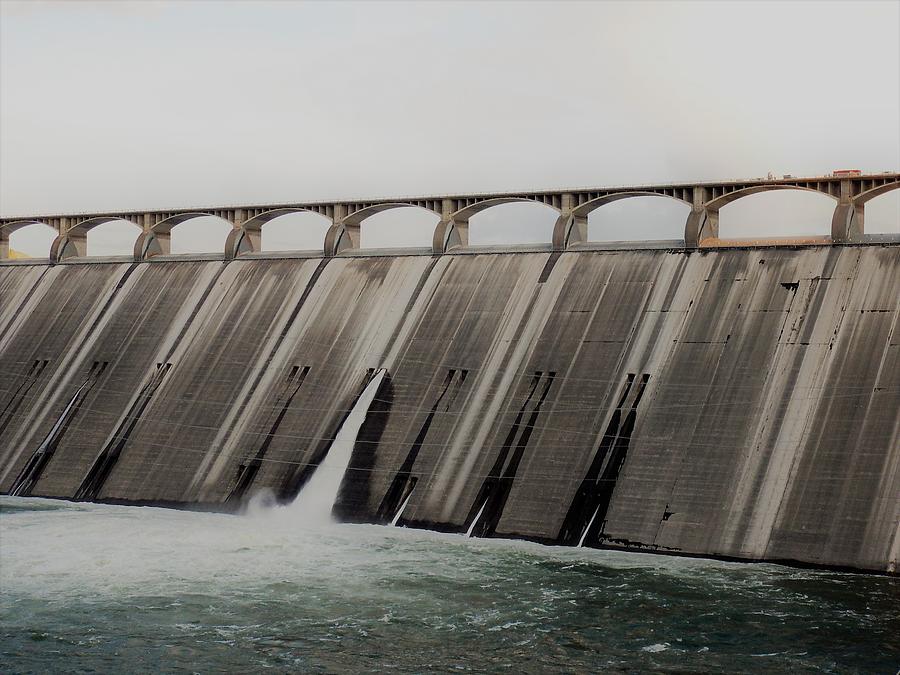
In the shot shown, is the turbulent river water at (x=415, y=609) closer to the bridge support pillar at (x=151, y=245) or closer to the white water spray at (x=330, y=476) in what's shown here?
the white water spray at (x=330, y=476)

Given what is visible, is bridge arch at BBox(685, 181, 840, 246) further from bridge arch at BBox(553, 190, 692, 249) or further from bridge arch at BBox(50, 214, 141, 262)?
bridge arch at BBox(50, 214, 141, 262)

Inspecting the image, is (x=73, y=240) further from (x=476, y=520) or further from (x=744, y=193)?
(x=744, y=193)

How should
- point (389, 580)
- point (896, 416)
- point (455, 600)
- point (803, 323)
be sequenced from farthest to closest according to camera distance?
1. point (803, 323)
2. point (896, 416)
3. point (389, 580)
4. point (455, 600)

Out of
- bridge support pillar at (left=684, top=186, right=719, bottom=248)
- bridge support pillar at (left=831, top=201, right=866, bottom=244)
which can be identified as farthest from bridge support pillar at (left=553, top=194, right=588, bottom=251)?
bridge support pillar at (left=831, top=201, right=866, bottom=244)

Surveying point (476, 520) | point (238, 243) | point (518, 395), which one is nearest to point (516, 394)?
point (518, 395)

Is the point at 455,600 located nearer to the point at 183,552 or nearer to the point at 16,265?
the point at 183,552

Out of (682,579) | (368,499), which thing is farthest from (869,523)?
(368,499)

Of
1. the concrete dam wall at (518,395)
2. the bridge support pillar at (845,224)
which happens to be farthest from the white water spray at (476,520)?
the bridge support pillar at (845,224)

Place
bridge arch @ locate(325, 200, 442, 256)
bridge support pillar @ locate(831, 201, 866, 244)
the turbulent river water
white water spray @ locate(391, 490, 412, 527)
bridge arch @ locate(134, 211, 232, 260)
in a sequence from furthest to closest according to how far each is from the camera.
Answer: bridge arch @ locate(134, 211, 232, 260), bridge arch @ locate(325, 200, 442, 256), bridge support pillar @ locate(831, 201, 866, 244), white water spray @ locate(391, 490, 412, 527), the turbulent river water
